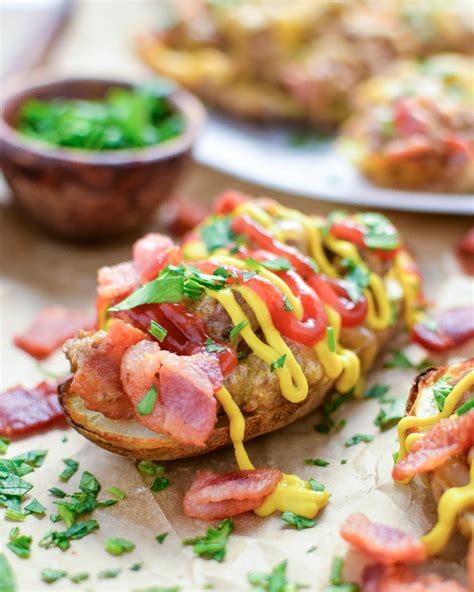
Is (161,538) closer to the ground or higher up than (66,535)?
closer to the ground

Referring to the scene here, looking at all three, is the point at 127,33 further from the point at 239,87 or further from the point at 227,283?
the point at 227,283

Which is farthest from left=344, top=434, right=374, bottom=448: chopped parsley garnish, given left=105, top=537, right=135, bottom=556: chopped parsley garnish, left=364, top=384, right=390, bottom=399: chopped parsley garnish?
left=105, top=537, right=135, bottom=556: chopped parsley garnish

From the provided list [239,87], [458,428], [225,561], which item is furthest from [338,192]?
[225,561]

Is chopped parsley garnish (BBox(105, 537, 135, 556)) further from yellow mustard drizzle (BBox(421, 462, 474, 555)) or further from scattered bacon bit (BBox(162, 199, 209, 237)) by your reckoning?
scattered bacon bit (BBox(162, 199, 209, 237))

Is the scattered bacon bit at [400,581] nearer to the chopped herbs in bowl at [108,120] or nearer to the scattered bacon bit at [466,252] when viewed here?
the scattered bacon bit at [466,252]

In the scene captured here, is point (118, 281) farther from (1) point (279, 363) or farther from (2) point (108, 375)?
(1) point (279, 363)

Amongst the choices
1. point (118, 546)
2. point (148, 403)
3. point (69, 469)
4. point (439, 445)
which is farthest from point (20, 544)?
point (439, 445)
